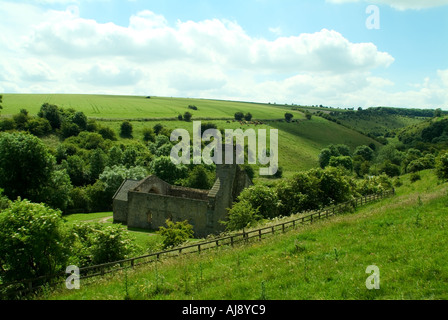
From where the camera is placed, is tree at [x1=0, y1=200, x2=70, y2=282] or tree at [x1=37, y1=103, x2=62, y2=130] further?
tree at [x1=37, y1=103, x2=62, y2=130]

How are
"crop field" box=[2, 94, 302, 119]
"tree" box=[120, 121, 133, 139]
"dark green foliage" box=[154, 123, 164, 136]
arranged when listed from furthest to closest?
"crop field" box=[2, 94, 302, 119] < "dark green foliage" box=[154, 123, 164, 136] < "tree" box=[120, 121, 133, 139]

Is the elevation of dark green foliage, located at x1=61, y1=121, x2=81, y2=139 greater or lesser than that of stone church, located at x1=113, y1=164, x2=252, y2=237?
greater

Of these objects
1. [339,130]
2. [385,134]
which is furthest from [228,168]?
[385,134]

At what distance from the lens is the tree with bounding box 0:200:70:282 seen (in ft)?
46.6

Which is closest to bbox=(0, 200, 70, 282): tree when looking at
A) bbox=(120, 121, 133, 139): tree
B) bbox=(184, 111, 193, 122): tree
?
bbox=(120, 121, 133, 139): tree

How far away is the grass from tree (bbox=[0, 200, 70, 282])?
279 centimetres

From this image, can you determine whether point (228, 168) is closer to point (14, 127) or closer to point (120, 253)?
point (120, 253)

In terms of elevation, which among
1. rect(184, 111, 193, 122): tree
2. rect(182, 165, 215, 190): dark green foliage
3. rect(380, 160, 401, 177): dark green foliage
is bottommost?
rect(380, 160, 401, 177): dark green foliage

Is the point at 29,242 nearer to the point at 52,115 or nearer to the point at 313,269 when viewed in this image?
the point at 313,269

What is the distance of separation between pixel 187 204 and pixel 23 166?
24.8 metres

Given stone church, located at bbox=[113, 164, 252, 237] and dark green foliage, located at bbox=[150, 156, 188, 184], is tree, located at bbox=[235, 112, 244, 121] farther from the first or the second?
stone church, located at bbox=[113, 164, 252, 237]

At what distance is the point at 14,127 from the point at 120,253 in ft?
306

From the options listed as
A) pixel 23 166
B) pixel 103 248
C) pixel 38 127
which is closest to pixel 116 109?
pixel 38 127

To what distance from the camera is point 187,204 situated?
36.4 metres
